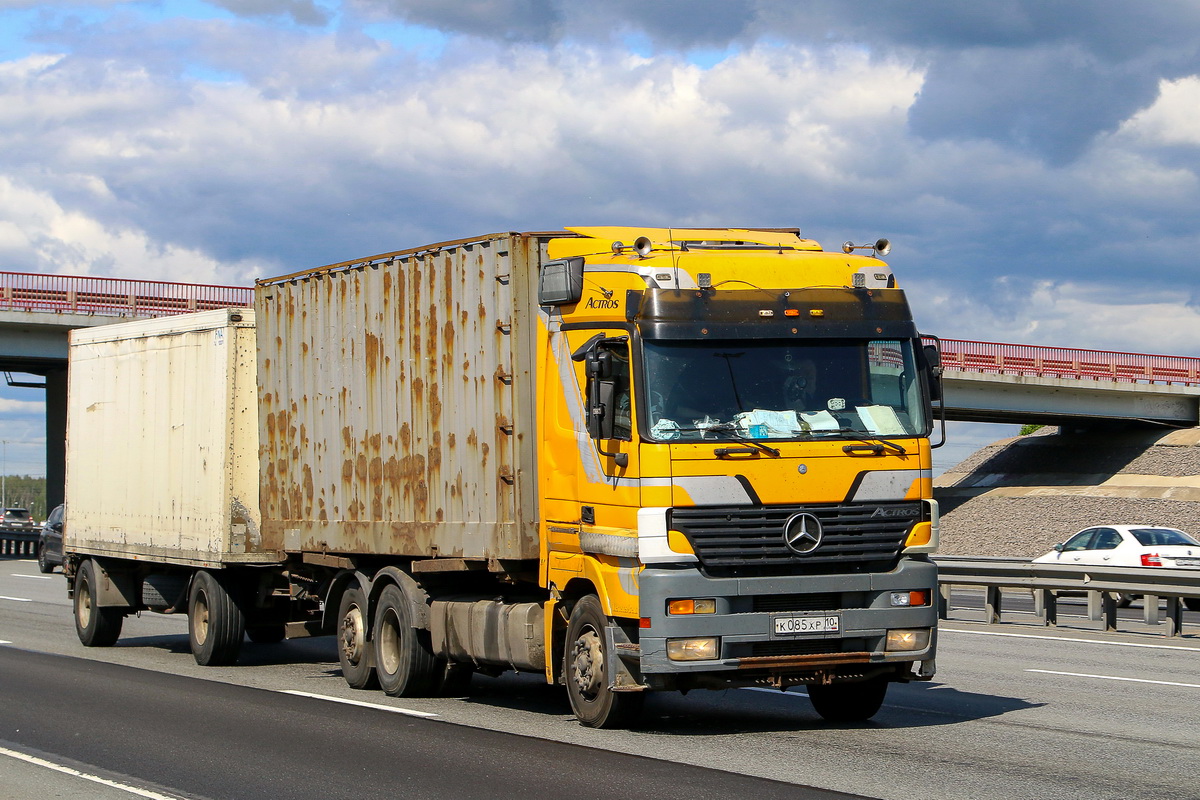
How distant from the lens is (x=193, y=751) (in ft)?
32.6

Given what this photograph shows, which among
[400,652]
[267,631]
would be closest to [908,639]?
[400,652]

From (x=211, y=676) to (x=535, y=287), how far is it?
6.37 meters

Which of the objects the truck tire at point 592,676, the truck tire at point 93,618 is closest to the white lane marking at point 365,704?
the truck tire at point 592,676

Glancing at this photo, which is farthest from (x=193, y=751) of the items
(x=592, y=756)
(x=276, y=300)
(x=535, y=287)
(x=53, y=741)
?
(x=276, y=300)

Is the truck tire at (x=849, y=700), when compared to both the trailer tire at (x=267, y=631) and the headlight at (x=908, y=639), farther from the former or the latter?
the trailer tire at (x=267, y=631)

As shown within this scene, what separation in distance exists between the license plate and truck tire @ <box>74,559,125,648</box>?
11259mm

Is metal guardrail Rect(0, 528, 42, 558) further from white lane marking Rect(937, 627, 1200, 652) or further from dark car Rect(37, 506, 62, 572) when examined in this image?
white lane marking Rect(937, 627, 1200, 652)

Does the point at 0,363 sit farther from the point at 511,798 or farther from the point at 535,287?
the point at 511,798

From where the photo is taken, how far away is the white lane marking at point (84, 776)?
326 inches

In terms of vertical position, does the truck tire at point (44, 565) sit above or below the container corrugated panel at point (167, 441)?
below

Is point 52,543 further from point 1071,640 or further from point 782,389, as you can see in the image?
point 782,389

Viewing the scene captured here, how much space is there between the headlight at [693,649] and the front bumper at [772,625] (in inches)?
1.3

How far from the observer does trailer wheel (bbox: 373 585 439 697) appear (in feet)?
41.5

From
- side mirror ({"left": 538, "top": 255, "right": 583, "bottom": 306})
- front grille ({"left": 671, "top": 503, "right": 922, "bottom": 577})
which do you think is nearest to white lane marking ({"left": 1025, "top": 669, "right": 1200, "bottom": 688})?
front grille ({"left": 671, "top": 503, "right": 922, "bottom": 577})
